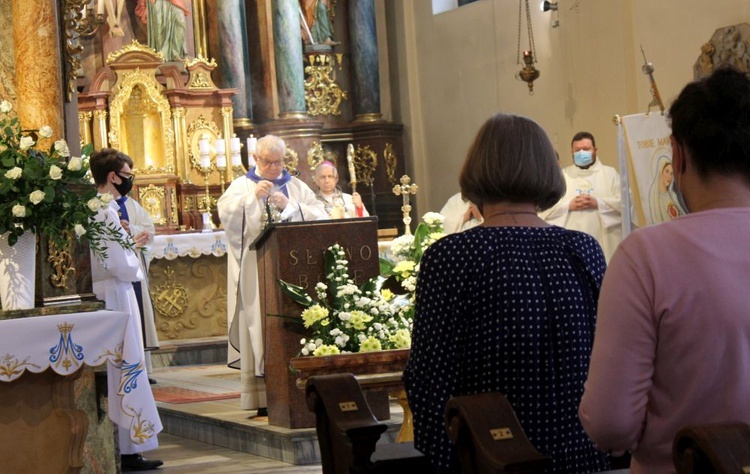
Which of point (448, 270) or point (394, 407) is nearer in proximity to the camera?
point (448, 270)

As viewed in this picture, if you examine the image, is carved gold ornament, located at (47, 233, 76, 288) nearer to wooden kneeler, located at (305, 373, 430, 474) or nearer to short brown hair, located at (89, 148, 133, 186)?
short brown hair, located at (89, 148, 133, 186)

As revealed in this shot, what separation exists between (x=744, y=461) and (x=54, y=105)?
467cm

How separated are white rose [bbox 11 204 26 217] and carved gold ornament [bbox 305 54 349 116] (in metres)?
10.3

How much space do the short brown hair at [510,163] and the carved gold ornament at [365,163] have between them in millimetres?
12396

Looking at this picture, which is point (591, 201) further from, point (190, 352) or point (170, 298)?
point (170, 298)

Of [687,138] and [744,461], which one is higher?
→ [687,138]

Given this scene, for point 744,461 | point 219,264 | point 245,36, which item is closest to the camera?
point 744,461

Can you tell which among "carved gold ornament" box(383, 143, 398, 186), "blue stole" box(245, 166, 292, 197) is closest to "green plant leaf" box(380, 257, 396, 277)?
"blue stole" box(245, 166, 292, 197)

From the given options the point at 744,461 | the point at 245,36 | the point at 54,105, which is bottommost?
the point at 744,461

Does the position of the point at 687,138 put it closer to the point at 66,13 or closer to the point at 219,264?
the point at 66,13

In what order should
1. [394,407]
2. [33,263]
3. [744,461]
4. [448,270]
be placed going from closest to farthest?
[744,461], [448,270], [33,263], [394,407]

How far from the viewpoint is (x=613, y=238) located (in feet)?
32.1

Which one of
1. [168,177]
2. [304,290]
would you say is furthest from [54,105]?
[168,177]

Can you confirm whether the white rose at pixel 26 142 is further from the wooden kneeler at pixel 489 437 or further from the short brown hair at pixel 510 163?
the wooden kneeler at pixel 489 437
